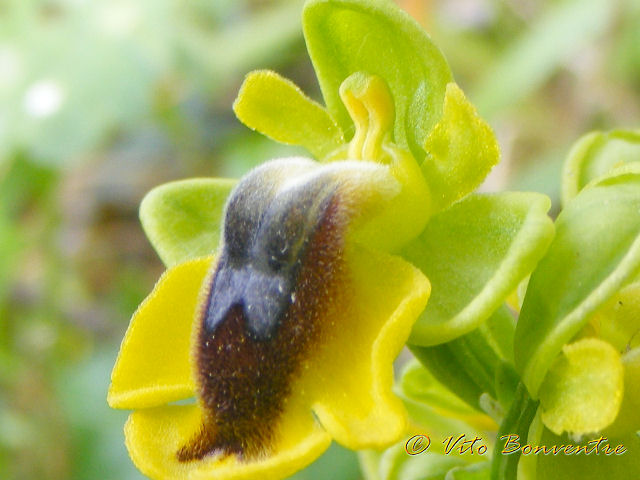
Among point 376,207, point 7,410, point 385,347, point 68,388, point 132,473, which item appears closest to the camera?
point 385,347

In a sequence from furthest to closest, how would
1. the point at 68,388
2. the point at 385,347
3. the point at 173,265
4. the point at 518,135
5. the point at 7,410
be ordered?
the point at 518,135
the point at 7,410
the point at 68,388
the point at 173,265
the point at 385,347

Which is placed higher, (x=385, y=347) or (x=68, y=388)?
(x=385, y=347)

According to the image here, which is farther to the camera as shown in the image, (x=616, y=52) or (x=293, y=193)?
(x=616, y=52)

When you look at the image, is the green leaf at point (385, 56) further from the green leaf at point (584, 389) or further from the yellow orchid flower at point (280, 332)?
the green leaf at point (584, 389)

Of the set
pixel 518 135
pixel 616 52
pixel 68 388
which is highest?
pixel 616 52

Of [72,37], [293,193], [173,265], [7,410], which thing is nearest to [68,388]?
[7,410]

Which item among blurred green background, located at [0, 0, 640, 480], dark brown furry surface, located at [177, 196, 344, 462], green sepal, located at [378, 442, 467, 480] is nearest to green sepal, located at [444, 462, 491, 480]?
green sepal, located at [378, 442, 467, 480]

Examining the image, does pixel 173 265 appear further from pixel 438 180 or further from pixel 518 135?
pixel 518 135
